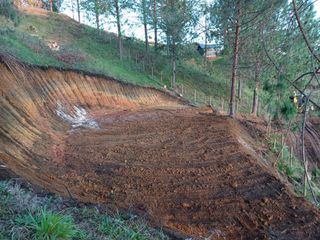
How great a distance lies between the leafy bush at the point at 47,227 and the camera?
118 inches

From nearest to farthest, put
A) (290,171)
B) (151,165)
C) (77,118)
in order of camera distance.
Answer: (151,165) < (290,171) < (77,118)

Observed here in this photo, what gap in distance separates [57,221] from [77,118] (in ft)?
36.1

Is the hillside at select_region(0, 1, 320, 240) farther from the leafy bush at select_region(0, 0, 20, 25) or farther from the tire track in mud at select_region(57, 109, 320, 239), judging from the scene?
the leafy bush at select_region(0, 0, 20, 25)

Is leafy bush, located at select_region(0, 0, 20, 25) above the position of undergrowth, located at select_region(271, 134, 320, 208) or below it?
above

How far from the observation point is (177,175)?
8125 millimetres

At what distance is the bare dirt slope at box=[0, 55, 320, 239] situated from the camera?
632 cm

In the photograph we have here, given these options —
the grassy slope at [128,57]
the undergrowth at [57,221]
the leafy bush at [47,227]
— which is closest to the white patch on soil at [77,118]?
the grassy slope at [128,57]

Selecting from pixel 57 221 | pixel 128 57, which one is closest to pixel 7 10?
pixel 128 57

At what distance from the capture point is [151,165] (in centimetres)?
873

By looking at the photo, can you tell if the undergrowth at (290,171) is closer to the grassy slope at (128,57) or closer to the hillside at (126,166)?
the hillside at (126,166)

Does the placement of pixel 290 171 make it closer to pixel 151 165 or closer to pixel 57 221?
pixel 151 165

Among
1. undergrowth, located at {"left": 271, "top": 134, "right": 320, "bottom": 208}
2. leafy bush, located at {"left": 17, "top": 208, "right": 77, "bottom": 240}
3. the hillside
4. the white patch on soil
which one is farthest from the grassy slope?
leafy bush, located at {"left": 17, "top": 208, "right": 77, "bottom": 240}

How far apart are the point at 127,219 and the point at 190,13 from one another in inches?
818

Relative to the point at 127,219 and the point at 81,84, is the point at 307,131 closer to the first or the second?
the point at 81,84
